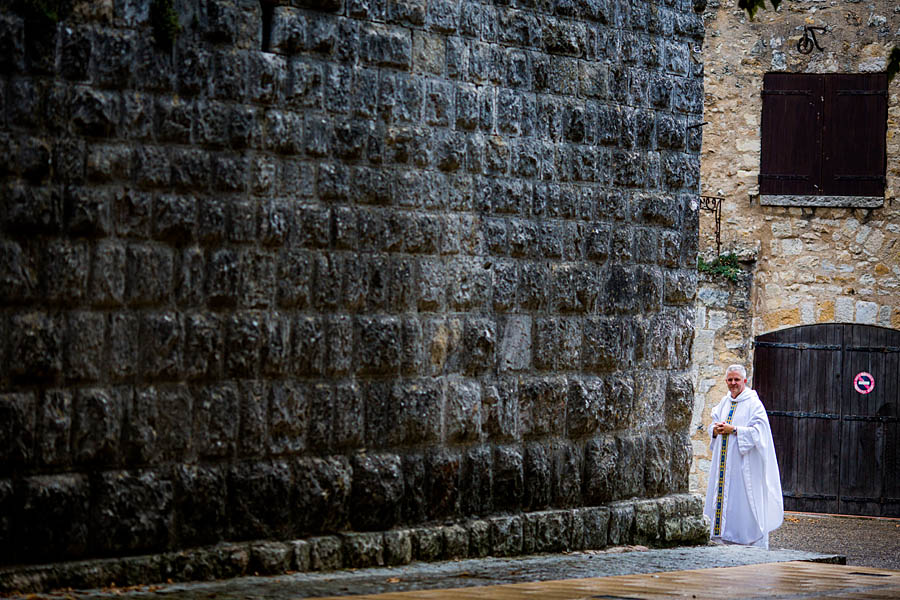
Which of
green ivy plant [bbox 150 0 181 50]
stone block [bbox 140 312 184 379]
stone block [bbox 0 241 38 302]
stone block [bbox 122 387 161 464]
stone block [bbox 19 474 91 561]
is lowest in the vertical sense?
stone block [bbox 19 474 91 561]

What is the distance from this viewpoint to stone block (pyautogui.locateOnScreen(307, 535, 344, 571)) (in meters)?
7.37

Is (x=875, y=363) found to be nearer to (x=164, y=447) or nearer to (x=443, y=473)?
(x=443, y=473)

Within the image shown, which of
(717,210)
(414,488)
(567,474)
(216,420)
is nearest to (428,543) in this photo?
(414,488)

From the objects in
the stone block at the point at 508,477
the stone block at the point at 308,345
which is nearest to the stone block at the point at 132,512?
the stone block at the point at 308,345

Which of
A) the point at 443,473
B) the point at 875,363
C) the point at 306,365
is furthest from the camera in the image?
the point at 875,363

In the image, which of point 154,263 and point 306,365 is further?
point 306,365

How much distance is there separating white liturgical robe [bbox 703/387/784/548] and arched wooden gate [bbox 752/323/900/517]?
4853mm

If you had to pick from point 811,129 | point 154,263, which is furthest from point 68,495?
point 811,129

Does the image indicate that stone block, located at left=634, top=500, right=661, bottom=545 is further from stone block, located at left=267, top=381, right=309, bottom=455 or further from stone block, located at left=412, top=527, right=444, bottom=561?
stone block, located at left=267, top=381, right=309, bottom=455

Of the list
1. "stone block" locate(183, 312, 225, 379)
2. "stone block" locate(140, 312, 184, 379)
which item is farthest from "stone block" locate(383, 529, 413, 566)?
"stone block" locate(140, 312, 184, 379)

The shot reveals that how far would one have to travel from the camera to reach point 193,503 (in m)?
6.94

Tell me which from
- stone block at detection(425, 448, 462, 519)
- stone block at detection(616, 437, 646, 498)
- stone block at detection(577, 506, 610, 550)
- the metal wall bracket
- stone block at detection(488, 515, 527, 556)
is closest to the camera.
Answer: stone block at detection(425, 448, 462, 519)

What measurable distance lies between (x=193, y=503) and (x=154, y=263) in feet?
4.22

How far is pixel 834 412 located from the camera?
54.4ft
